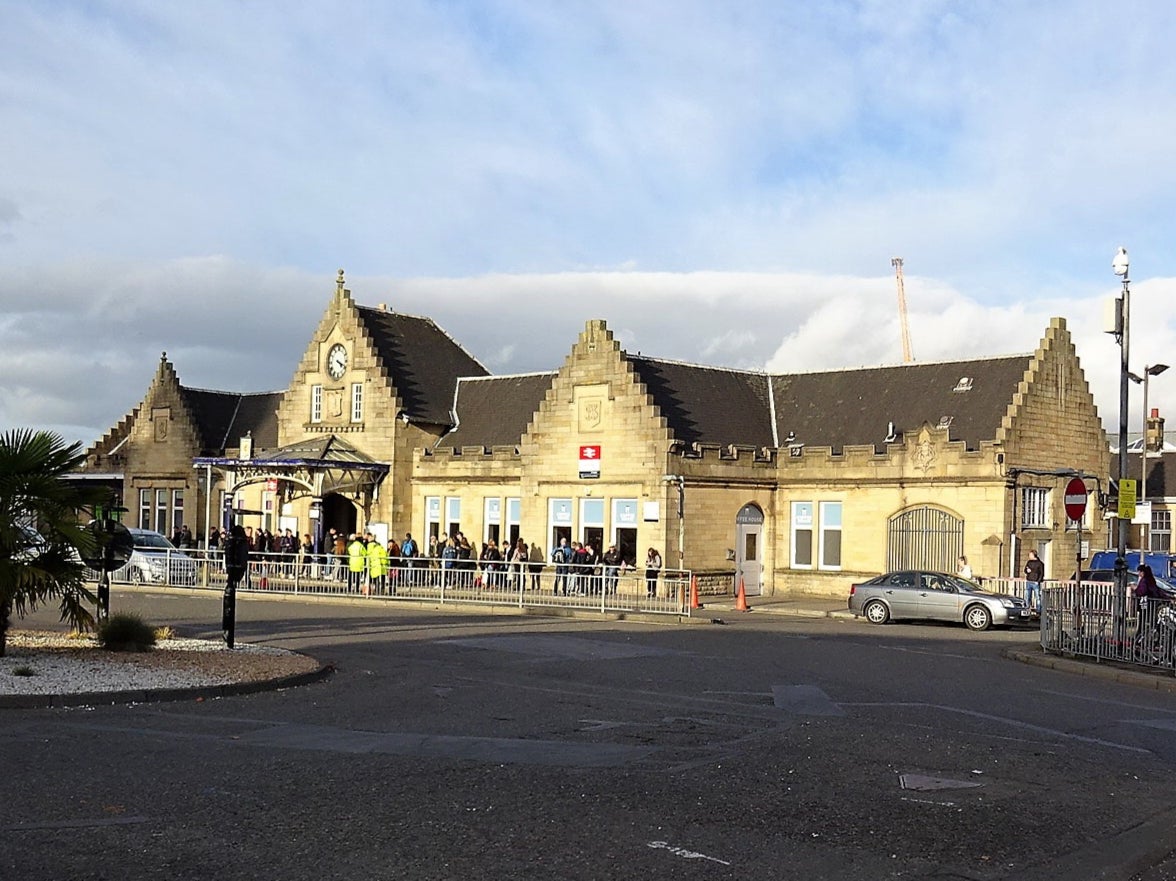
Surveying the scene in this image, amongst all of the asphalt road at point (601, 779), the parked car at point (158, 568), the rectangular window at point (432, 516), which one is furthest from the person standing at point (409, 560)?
the asphalt road at point (601, 779)

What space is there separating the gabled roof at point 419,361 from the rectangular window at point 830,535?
16357mm

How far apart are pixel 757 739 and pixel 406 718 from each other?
3656 millimetres

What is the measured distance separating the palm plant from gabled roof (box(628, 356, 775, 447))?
26.0m

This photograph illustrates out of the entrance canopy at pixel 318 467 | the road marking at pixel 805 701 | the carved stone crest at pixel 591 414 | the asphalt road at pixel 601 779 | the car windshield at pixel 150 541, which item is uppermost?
the carved stone crest at pixel 591 414

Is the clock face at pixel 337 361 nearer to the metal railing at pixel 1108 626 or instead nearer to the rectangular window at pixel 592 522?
the rectangular window at pixel 592 522

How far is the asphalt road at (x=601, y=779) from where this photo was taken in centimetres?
838

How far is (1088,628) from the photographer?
77.0 ft

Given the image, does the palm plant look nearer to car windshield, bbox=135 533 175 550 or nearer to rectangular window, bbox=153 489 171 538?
car windshield, bbox=135 533 175 550

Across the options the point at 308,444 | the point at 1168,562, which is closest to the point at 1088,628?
the point at 1168,562

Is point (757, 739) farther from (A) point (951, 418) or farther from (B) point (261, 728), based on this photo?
(A) point (951, 418)

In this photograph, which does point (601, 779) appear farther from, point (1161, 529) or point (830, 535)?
point (1161, 529)

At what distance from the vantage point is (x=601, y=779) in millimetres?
11016

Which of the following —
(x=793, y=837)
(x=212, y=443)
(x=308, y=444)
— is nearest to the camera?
(x=793, y=837)

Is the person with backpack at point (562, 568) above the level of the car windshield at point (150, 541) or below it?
below
